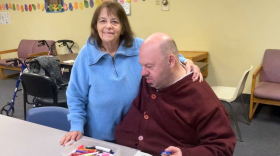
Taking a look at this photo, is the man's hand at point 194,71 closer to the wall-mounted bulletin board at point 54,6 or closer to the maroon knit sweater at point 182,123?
the maroon knit sweater at point 182,123

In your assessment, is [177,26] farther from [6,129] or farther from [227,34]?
[6,129]

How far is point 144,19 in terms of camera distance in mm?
4113

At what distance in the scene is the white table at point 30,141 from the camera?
1067 mm

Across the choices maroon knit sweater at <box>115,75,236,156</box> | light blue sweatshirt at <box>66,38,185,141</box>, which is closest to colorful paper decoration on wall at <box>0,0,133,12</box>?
light blue sweatshirt at <box>66,38,185,141</box>

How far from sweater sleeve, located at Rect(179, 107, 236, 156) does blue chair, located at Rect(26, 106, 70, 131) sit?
0.83m

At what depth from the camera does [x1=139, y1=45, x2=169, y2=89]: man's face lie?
3.39 feet

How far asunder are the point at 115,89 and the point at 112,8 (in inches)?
16.6

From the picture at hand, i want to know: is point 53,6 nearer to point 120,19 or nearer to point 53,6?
point 53,6

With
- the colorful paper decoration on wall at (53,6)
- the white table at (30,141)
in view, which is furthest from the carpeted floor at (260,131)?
the colorful paper decoration on wall at (53,6)

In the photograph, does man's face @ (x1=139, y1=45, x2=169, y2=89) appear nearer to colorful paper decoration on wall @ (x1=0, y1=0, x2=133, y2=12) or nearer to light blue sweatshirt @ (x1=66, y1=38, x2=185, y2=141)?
light blue sweatshirt @ (x1=66, y1=38, x2=185, y2=141)

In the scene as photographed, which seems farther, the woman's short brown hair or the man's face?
the woman's short brown hair

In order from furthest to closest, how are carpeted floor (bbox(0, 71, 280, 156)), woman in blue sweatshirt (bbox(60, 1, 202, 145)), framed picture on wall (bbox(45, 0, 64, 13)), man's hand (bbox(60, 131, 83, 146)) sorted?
framed picture on wall (bbox(45, 0, 64, 13)) < carpeted floor (bbox(0, 71, 280, 156)) < woman in blue sweatshirt (bbox(60, 1, 202, 145)) < man's hand (bbox(60, 131, 83, 146))

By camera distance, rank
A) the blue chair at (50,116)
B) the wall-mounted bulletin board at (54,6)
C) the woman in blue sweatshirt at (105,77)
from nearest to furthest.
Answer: the woman in blue sweatshirt at (105,77) → the blue chair at (50,116) → the wall-mounted bulletin board at (54,6)

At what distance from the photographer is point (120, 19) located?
1.28m
